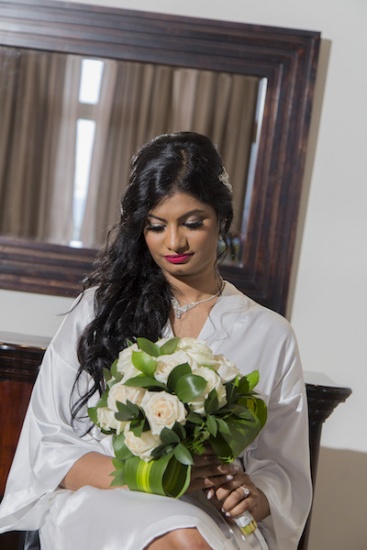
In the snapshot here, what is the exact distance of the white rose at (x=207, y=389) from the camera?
2074 millimetres

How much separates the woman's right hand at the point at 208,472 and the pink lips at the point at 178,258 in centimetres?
58

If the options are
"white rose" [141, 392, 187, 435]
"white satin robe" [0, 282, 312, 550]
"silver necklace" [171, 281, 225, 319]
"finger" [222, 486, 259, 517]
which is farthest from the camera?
"silver necklace" [171, 281, 225, 319]

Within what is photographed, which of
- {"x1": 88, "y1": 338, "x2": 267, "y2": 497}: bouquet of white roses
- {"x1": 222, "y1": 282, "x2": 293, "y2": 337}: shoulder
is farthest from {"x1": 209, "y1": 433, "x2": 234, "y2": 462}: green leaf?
{"x1": 222, "y1": 282, "x2": 293, "y2": 337}: shoulder

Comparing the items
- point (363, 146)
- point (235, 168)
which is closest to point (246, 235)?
point (235, 168)

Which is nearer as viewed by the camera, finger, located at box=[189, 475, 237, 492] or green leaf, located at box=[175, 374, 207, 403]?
green leaf, located at box=[175, 374, 207, 403]

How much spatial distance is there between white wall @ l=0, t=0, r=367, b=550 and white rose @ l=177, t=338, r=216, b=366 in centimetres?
133

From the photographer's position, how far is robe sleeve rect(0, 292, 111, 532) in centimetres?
251

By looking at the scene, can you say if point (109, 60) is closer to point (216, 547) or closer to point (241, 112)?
point (241, 112)

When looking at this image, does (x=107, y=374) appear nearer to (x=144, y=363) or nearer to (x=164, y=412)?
(x=144, y=363)

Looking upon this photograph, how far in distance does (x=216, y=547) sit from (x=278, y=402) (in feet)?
2.14

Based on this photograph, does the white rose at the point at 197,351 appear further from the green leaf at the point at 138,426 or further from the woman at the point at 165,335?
the woman at the point at 165,335

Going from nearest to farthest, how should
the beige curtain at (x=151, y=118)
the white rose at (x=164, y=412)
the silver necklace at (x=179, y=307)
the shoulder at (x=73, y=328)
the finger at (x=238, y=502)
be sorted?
1. the white rose at (x=164, y=412)
2. the finger at (x=238, y=502)
3. the shoulder at (x=73, y=328)
4. the silver necklace at (x=179, y=307)
5. the beige curtain at (x=151, y=118)

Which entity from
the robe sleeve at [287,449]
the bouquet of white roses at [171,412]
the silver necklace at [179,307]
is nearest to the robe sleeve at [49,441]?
the silver necklace at [179,307]

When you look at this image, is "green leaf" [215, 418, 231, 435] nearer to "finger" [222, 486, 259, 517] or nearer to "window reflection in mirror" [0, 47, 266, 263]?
"finger" [222, 486, 259, 517]
